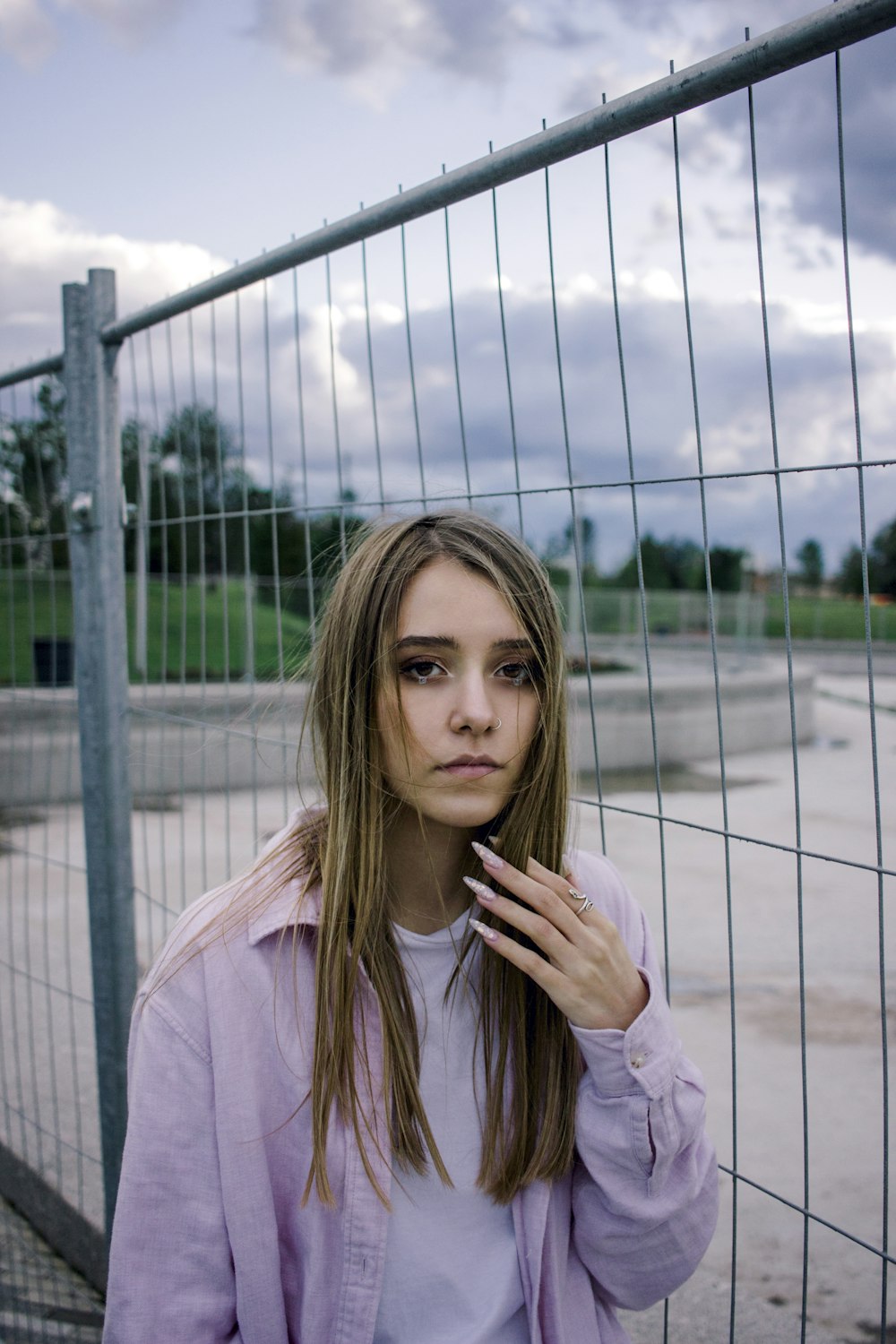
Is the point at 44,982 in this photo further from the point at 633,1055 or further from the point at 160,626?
the point at 160,626

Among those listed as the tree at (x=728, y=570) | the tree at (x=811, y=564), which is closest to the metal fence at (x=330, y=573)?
the tree at (x=728, y=570)

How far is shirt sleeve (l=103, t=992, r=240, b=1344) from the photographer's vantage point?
3.86 ft

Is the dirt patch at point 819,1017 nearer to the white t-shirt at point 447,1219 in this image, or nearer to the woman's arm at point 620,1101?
the woman's arm at point 620,1101

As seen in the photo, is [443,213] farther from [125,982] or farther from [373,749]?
[125,982]

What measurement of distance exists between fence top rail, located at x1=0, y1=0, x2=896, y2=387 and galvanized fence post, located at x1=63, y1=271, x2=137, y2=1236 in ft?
1.13

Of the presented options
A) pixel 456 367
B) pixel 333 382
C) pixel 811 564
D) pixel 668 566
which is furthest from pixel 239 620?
pixel 811 564

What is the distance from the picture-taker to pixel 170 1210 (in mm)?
1180

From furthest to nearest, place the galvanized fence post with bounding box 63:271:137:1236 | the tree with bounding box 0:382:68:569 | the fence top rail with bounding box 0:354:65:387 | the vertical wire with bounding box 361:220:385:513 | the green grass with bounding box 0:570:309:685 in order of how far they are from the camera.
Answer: the green grass with bounding box 0:570:309:685, the tree with bounding box 0:382:68:569, the fence top rail with bounding box 0:354:65:387, the galvanized fence post with bounding box 63:271:137:1236, the vertical wire with bounding box 361:220:385:513

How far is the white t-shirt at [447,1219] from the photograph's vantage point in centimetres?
120

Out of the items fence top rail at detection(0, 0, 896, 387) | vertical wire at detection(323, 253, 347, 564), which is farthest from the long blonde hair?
fence top rail at detection(0, 0, 896, 387)

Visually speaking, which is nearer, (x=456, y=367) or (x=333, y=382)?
(x=456, y=367)

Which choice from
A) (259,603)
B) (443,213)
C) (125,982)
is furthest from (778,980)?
(259,603)

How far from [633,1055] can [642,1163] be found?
133mm

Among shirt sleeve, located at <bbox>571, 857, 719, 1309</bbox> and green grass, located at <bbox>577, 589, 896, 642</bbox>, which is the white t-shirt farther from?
green grass, located at <bbox>577, 589, 896, 642</bbox>
